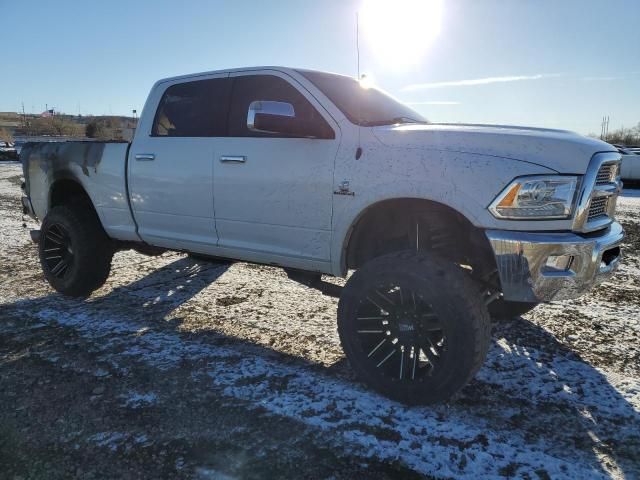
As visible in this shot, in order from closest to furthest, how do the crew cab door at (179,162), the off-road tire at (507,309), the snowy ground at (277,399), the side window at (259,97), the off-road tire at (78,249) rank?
the snowy ground at (277,399) → the side window at (259,97) → the crew cab door at (179,162) → the off-road tire at (507,309) → the off-road tire at (78,249)

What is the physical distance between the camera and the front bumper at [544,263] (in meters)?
2.45

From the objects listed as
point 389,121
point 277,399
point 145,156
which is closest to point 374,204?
point 389,121

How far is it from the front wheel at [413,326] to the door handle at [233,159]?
4.04ft

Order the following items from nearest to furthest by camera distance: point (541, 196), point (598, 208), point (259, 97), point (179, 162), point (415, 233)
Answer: point (541, 196) → point (598, 208) → point (415, 233) → point (259, 97) → point (179, 162)

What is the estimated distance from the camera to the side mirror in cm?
299

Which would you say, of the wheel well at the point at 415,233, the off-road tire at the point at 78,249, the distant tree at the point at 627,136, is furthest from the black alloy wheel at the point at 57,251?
the distant tree at the point at 627,136

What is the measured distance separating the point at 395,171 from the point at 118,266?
4285 millimetres

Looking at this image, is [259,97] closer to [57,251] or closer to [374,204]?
[374,204]

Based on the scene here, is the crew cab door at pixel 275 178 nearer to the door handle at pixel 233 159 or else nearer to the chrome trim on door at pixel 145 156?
the door handle at pixel 233 159

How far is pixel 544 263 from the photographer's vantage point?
2.46 metres

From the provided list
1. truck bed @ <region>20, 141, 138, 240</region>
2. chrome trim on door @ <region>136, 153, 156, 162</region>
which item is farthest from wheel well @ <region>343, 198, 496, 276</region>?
truck bed @ <region>20, 141, 138, 240</region>

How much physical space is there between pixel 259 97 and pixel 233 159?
22.2 inches

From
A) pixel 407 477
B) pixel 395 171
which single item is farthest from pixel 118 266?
pixel 407 477

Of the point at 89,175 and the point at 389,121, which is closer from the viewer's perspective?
the point at 389,121
